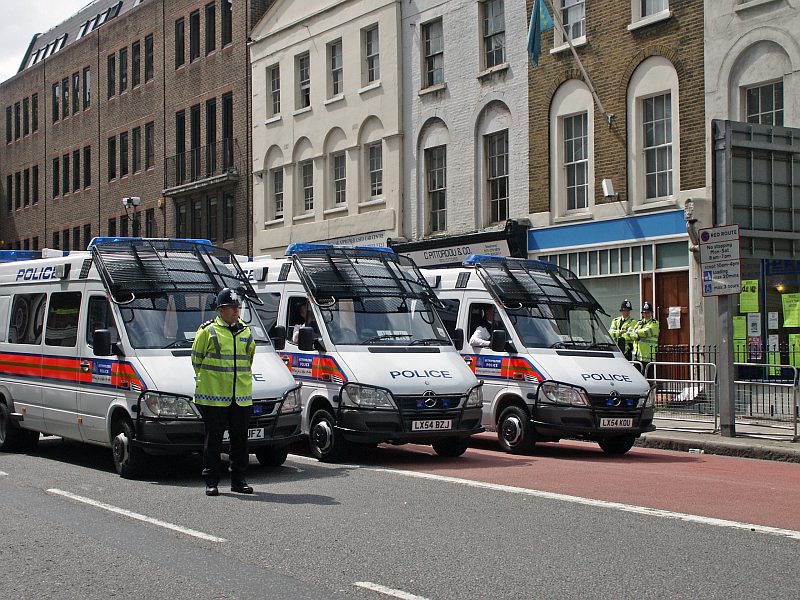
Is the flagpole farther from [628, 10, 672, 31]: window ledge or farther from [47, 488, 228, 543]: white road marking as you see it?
[47, 488, 228, 543]: white road marking

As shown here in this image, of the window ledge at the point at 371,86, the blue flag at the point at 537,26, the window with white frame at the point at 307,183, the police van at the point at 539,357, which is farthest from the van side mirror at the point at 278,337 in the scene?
the window with white frame at the point at 307,183

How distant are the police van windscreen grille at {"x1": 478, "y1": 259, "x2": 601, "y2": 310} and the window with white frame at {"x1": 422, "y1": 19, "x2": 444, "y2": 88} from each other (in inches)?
527

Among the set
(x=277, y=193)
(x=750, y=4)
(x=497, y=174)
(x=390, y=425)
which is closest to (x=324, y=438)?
(x=390, y=425)

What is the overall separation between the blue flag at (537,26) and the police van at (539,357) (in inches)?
356

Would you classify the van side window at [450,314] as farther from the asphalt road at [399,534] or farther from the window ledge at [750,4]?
the window ledge at [750,4]

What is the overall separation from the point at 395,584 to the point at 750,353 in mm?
14007

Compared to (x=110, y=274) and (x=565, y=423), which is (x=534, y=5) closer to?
(x=565, y=423)

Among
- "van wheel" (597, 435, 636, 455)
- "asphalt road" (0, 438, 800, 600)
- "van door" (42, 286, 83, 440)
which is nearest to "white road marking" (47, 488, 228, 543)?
"asphalt road" (0, 438, 800, 600)

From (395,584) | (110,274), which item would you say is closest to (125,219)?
(110,274)

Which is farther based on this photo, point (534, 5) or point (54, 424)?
point (534, 5)

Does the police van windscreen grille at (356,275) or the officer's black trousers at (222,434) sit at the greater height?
the police van windscreen grille at (356,275)

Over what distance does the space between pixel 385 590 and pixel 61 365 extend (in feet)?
24.9

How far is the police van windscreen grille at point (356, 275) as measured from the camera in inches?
551

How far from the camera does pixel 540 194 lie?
995 inches
